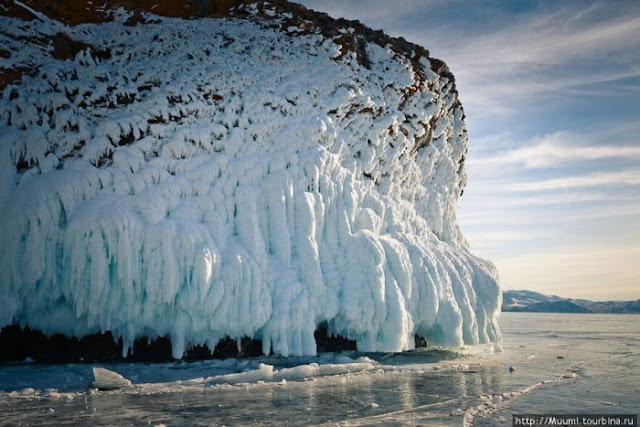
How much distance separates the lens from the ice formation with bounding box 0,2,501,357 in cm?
1470

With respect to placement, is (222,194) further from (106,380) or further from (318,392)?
(318,392)

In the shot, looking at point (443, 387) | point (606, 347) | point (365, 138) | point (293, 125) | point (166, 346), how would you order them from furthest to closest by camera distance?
point (606, 347)
point (365, 138)
point (293, 125)
point (166, 346)
point (443, 387)

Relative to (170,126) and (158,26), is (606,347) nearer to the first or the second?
(170,126)

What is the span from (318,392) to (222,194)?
7124 mm

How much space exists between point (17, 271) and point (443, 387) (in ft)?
37.9

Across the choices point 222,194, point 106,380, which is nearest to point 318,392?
point 106,380

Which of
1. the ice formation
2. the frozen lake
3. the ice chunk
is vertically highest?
the ice formation

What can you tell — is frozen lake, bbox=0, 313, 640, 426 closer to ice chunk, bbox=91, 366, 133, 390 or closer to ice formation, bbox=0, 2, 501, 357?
ice chunk, bbox=91, 366, 133, 390

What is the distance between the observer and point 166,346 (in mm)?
15820

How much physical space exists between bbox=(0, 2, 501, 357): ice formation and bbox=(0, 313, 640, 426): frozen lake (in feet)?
4.64

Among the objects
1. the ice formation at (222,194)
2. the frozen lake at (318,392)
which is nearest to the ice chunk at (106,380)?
the frozen lake at (318,392)

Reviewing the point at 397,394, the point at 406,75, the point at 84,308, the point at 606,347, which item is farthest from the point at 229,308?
the point at 606,347

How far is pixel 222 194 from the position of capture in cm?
1666

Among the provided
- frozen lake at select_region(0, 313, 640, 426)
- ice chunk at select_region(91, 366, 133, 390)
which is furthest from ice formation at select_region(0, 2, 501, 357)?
ice chunk at select_region(91, 366, 133, 390)
